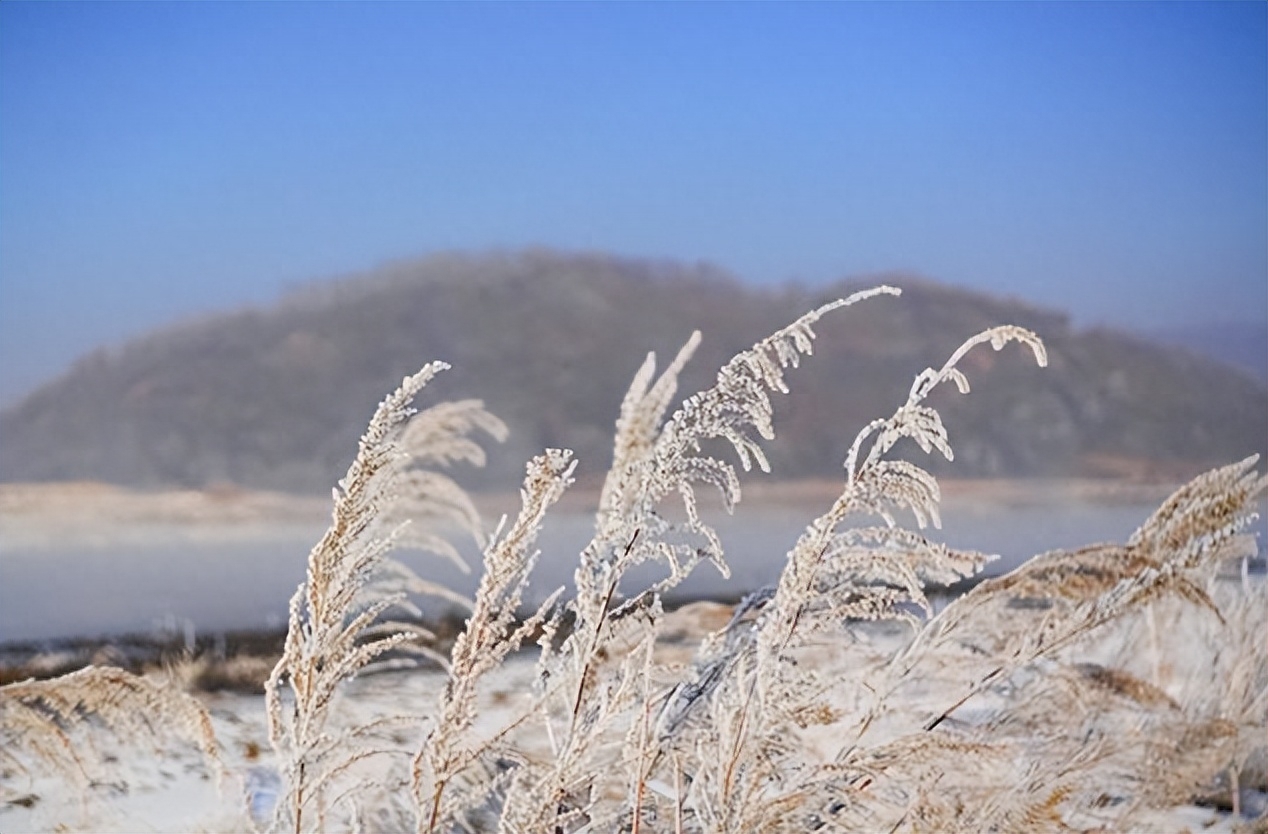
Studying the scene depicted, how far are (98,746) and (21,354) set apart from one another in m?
0.55

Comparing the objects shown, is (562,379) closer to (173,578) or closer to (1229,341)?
(173,578)

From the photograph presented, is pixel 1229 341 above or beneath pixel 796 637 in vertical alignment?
above

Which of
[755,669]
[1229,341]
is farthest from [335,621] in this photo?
[1229,341]

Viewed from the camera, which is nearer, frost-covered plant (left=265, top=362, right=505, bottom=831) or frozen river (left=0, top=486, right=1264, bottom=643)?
frost-covered plant (left=265, top=362, right=505, bottom=831)

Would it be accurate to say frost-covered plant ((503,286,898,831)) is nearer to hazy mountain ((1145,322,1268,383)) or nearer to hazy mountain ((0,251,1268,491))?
hazy mountain ((0,251,1268,491))

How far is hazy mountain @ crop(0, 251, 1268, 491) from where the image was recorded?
181 cm

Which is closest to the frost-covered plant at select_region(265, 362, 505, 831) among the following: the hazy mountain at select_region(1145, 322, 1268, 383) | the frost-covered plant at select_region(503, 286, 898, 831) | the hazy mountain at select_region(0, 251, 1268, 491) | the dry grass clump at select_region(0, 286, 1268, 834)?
the dry grass clump at select_region(0, 286, 1268, 834)

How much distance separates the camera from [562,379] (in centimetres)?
201

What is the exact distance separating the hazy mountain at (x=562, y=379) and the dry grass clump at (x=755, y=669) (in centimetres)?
11

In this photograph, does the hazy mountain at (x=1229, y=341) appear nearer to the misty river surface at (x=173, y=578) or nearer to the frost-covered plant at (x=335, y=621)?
the misty river surface at (x=173, y=578)

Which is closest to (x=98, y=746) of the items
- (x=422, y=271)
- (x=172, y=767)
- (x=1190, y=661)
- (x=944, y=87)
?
(x=172, y=767)

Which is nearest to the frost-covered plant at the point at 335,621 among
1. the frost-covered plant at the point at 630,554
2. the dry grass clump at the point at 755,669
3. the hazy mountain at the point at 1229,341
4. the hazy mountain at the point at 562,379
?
the dry grass clump at the point at 755,669

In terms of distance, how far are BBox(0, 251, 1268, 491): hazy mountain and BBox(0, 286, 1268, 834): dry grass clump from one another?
0.11m

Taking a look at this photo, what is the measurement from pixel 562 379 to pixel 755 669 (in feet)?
2.42
